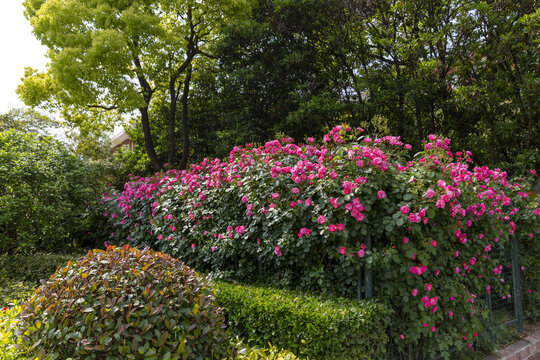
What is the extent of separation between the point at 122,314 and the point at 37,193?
4.73 m

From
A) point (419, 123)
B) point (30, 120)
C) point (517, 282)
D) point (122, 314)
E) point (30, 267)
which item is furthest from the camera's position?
point (30, 120)

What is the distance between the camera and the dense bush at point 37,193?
5.53 m

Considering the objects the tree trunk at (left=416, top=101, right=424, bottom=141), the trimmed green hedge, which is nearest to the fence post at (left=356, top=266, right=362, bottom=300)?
the trimmed green hedge

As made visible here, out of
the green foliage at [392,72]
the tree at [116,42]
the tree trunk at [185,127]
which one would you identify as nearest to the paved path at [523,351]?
the green foliage at [392,72]

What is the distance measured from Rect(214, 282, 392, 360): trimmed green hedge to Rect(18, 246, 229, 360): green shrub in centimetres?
60

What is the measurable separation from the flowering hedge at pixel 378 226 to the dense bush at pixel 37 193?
298 cm

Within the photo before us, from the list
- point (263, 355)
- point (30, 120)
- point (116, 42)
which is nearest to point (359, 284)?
point (263, 355)

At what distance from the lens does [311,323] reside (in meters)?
2.79

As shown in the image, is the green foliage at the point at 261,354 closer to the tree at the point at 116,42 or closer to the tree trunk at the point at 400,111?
the tree trunk at the point at 400,111

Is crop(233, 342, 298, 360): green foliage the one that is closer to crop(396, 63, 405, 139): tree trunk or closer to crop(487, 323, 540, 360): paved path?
crop(487, 323, 540, 360): paved path

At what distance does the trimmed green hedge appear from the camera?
2.74 m

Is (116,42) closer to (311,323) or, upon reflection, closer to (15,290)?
(15,290)

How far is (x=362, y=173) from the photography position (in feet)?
10.8

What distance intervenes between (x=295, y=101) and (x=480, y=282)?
633 centimetres
